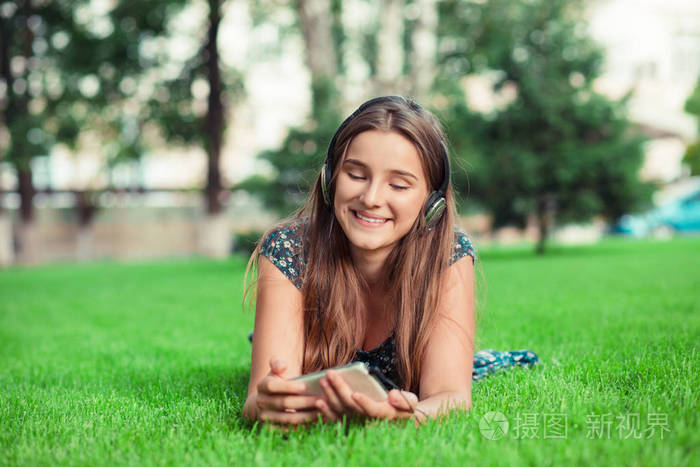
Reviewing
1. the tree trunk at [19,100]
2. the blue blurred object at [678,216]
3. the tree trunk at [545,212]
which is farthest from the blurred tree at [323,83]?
the blue blurred object at [678,216]

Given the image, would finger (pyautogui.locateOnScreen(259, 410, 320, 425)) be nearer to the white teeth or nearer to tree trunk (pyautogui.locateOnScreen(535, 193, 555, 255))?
the white teeth

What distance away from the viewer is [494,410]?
248cm

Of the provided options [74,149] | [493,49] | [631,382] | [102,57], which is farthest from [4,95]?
[631,382]

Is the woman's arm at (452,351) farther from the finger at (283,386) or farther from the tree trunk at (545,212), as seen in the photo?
the tree trunk at (545,212)

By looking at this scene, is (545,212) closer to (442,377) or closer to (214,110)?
(214,110)

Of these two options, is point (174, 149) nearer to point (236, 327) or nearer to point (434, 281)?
point (236, 327)

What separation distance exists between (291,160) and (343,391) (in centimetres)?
1206

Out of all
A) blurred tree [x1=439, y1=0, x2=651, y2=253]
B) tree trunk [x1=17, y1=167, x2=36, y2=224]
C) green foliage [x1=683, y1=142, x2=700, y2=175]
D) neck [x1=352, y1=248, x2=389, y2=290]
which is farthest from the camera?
green foliage [x1=683, y1=142, x2=700, y2=175]

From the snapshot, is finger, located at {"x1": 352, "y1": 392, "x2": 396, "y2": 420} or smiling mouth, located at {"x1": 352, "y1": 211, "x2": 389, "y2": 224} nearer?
finger, located at {"x1": 352, "y1": 392, "x2": 396, "y2": 420}

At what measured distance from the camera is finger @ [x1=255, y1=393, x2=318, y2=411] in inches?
84.4

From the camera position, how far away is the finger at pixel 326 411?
2.11 m

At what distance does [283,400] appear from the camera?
2166 mm

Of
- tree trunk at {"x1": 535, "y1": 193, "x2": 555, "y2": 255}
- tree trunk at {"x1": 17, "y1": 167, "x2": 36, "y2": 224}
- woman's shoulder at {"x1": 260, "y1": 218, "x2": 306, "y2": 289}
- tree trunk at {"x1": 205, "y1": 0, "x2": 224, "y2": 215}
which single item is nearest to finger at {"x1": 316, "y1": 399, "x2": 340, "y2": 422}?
woman's shoulder at {"x1": 260, "y1": 218, "x2": 306, "y2": 289}

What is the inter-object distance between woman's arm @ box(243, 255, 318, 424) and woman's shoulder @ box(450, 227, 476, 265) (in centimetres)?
70
